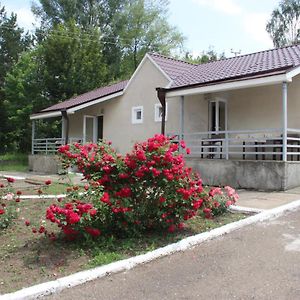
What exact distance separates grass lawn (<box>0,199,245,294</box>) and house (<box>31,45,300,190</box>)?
214 inches

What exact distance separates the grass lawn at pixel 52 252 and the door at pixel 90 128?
1502cm

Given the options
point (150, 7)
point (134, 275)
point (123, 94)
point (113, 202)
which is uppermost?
point (150, 7)

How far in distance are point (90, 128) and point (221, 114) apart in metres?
8.55

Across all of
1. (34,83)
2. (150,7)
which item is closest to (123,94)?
(34,83)

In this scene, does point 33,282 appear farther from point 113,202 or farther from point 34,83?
point 34,83

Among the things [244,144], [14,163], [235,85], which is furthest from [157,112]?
[14,163]

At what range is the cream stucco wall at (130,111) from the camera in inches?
685

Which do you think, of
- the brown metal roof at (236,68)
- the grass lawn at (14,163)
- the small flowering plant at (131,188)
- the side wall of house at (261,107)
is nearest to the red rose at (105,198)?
the small flowering plant at (131,188)

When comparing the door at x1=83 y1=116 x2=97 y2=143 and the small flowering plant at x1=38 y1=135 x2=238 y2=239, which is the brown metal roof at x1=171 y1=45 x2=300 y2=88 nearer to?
the door at x1=83 y1=116 x2=97 y2=143

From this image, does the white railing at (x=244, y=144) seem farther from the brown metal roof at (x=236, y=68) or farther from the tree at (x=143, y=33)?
the tree at (x=143, y=33)

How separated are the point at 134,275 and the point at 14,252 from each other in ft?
5.70

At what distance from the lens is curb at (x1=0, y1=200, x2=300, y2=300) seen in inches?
158

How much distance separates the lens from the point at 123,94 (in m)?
19.5

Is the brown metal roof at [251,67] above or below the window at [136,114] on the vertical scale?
above
